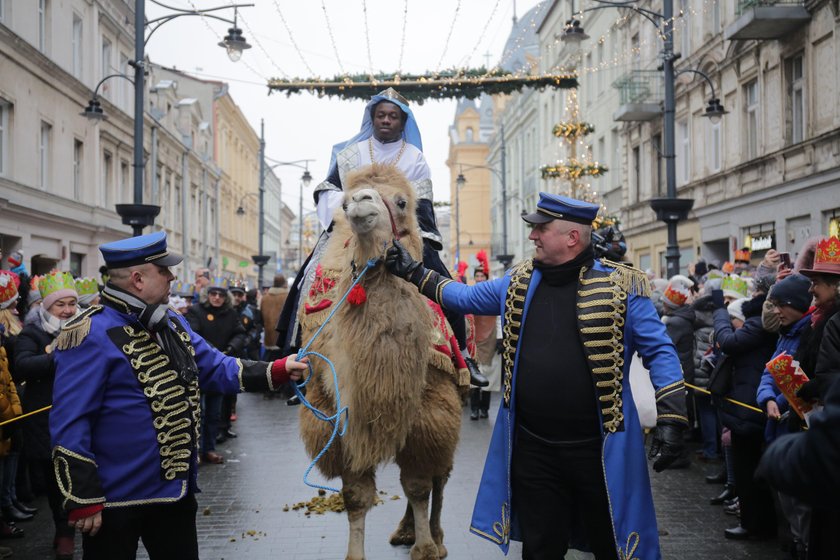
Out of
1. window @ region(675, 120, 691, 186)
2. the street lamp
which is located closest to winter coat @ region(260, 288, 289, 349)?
the street lamp

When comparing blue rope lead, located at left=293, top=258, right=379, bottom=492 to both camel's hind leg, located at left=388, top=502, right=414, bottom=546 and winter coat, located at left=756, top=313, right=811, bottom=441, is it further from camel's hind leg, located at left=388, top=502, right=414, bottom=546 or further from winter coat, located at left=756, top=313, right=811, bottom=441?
winter coat, located at left=756, top=313, right=811, bottom=441

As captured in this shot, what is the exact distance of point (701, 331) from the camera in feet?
31.9

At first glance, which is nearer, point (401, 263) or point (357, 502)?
point (401, 263)

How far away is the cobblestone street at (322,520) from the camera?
629 cm

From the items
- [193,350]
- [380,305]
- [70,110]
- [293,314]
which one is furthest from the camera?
[70,110]

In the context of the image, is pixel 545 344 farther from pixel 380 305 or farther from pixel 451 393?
pixel 451 393

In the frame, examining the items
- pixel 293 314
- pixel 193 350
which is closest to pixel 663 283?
pixel 293 314

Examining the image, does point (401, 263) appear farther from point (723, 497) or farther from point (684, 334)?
point (684, 334)

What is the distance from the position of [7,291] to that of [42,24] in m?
19.5

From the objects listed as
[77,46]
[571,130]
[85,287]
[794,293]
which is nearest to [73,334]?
[794,293]

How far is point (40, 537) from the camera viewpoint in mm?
6828

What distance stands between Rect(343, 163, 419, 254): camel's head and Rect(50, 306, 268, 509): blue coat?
1455 mm

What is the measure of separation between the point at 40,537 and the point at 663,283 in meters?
8.98

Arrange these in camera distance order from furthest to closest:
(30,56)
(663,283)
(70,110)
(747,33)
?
(70,110) → (30,56) → (747,33) → (663,283)
